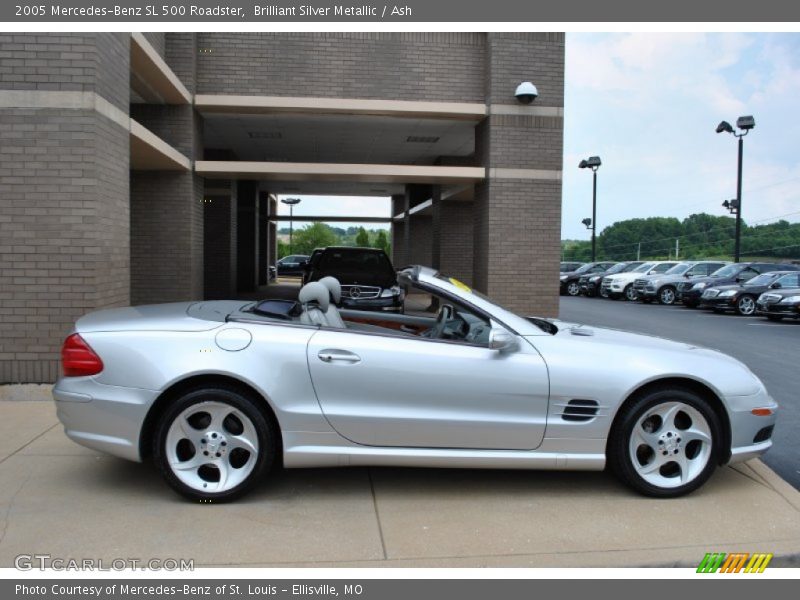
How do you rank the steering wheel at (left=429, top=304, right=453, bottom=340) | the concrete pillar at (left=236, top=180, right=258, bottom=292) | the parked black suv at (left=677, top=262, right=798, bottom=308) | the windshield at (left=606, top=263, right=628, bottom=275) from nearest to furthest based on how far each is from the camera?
1. the steering wheel at (left=429, top=304, right=453, bottom=340)
2. the parked black suv at (left=677, top=262, right=798, bottom=308)
3. the concrete pillar at (left=236, top=180, right=258, bottom=292)
4. the windshield at (left=606, top=263, right=628, bottom=275)

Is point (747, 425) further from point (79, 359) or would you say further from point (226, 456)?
point (79, 359)

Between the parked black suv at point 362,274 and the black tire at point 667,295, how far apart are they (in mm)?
14400

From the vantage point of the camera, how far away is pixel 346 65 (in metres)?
11.8

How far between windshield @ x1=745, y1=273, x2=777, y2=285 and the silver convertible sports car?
56.2 ft

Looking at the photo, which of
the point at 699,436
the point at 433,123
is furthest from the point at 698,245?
the point at 699,436

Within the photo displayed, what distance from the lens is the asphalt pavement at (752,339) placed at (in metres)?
5.72

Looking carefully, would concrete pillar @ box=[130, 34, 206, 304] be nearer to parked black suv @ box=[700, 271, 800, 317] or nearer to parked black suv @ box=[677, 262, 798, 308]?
parked black suv @ box=[700, 271, 800, 317]

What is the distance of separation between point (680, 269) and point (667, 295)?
7.30ft

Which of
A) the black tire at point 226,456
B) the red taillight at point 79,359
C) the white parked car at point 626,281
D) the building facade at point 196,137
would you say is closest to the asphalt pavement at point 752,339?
the white parked car at point 626,281

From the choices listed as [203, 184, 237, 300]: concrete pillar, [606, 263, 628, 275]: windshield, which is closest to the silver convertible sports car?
[203, 184, 237, 300]: concrete pillar

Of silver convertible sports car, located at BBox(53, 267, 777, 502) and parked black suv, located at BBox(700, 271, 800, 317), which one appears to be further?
parked black suv, located at BBox(700, 271, 800, 317)

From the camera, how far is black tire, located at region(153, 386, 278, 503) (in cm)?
404

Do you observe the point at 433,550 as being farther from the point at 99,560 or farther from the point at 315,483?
the point at 99,560

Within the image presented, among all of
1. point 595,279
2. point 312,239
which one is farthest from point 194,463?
point 312,239
